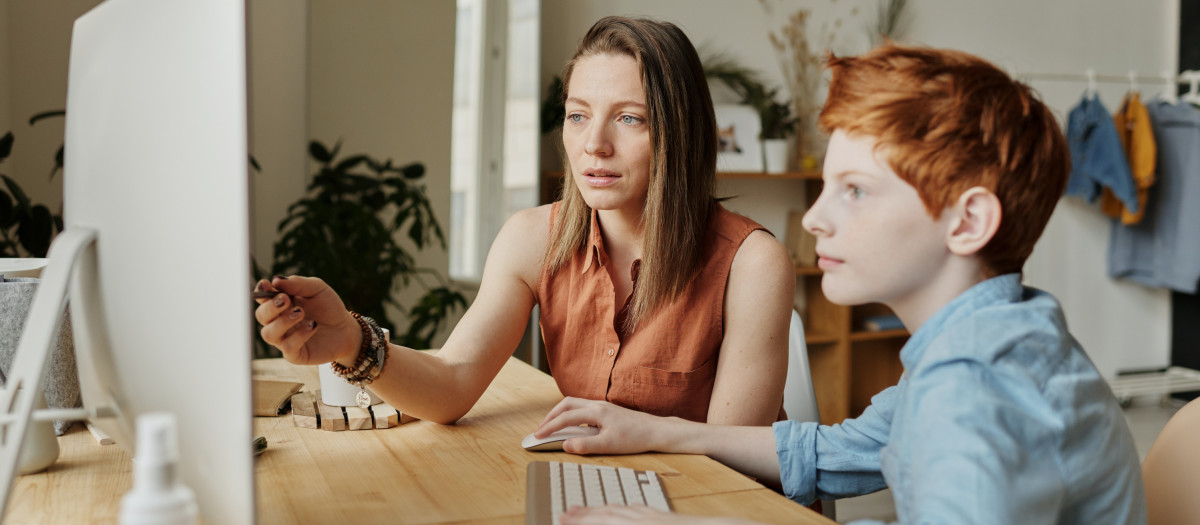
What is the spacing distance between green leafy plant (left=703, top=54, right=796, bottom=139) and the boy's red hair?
116 inches

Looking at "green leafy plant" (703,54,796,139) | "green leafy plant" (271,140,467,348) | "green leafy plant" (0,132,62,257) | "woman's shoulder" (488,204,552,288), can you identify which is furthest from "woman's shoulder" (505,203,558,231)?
"green leafy plant" (703,54,796,139)

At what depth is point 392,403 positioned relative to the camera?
4.00 feet

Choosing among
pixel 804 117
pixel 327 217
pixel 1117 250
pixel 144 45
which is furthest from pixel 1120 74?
pixel 144 45

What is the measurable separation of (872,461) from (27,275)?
106cm

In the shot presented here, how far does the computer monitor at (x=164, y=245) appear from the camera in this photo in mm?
545

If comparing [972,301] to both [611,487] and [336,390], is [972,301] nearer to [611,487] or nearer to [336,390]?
[611,487]

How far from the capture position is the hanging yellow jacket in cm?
428

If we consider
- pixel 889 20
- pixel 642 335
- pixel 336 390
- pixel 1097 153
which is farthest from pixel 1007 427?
pixel 1097 153

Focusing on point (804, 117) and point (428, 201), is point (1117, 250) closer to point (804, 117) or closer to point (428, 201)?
point (804, 117)

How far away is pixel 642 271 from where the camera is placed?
139 centimetres

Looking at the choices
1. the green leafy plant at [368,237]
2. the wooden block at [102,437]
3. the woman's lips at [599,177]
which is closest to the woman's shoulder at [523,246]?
the woman's lips at [599,177]

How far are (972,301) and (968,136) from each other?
0.47 ft

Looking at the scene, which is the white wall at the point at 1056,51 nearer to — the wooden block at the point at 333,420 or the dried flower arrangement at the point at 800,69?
the dried flower arrangement at the point at 800,69

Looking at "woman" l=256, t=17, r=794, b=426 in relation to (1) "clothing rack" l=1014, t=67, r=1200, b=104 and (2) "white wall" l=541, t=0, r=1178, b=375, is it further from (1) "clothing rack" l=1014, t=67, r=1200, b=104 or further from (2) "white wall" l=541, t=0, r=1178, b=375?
(1) "clothing rack" l=1014, t=67, r=1200, b=104
